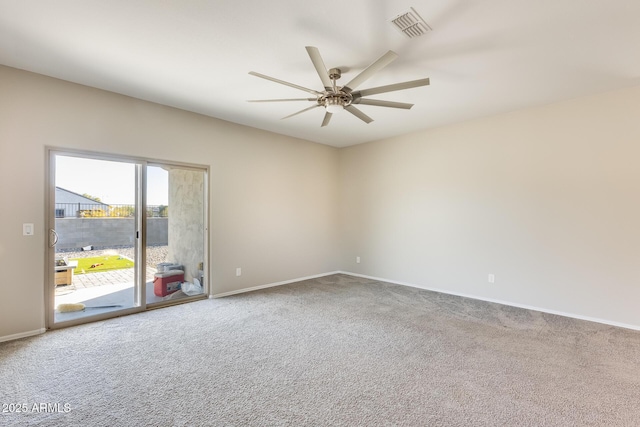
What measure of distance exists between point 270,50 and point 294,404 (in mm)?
2887

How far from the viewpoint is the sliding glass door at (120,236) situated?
3256 mm

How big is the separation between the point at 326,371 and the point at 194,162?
3401 mm

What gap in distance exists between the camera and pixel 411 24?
7.14 feet

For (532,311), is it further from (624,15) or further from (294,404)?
(294,404)

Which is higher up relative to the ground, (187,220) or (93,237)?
(187,220)

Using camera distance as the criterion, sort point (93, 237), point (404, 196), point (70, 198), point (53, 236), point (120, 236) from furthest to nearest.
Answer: point (404, 196) → point (120, 236) → point (93, 237) → point (70, 198) → point (53, 236)

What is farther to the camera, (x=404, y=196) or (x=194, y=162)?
(x=404, y=196)

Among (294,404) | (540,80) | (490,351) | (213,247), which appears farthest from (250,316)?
(540,80)

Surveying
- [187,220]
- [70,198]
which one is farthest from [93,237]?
[187,220]

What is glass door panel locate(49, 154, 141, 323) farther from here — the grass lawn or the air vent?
the air vent


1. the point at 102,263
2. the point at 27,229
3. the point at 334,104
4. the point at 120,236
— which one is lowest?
the point at 102,263

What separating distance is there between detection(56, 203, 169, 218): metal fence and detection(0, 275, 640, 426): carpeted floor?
1300mm

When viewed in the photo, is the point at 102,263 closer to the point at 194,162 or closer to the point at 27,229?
the point at 27,229

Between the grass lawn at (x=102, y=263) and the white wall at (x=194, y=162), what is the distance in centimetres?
36
